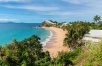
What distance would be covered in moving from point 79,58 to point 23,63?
2828 millimetres

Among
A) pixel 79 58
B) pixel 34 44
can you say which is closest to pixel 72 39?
pixel 34 44

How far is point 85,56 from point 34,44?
552cm

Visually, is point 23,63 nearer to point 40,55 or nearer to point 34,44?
point 40,55

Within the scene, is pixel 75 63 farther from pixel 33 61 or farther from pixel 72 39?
pixel 72 39

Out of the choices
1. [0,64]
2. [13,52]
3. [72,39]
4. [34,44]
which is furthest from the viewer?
[72,39]

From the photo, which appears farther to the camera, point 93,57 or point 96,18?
point 96,18

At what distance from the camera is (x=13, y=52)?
512 inches

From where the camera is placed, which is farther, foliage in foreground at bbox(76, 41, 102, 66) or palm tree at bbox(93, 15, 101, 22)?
A: palm tree at bbox(93, 15, 101, 22)

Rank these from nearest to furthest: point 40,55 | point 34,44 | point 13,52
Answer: point 13,52 → point 40,55 → point 34,44

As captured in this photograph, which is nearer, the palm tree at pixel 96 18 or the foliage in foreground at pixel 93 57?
the foliage in foreground at pixel 93 57

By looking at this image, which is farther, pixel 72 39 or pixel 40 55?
pixel 72 39

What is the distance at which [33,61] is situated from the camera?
13180 millimetres

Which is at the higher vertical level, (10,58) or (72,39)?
(10,58)

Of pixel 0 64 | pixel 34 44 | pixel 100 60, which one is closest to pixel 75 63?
pixel 100 60
